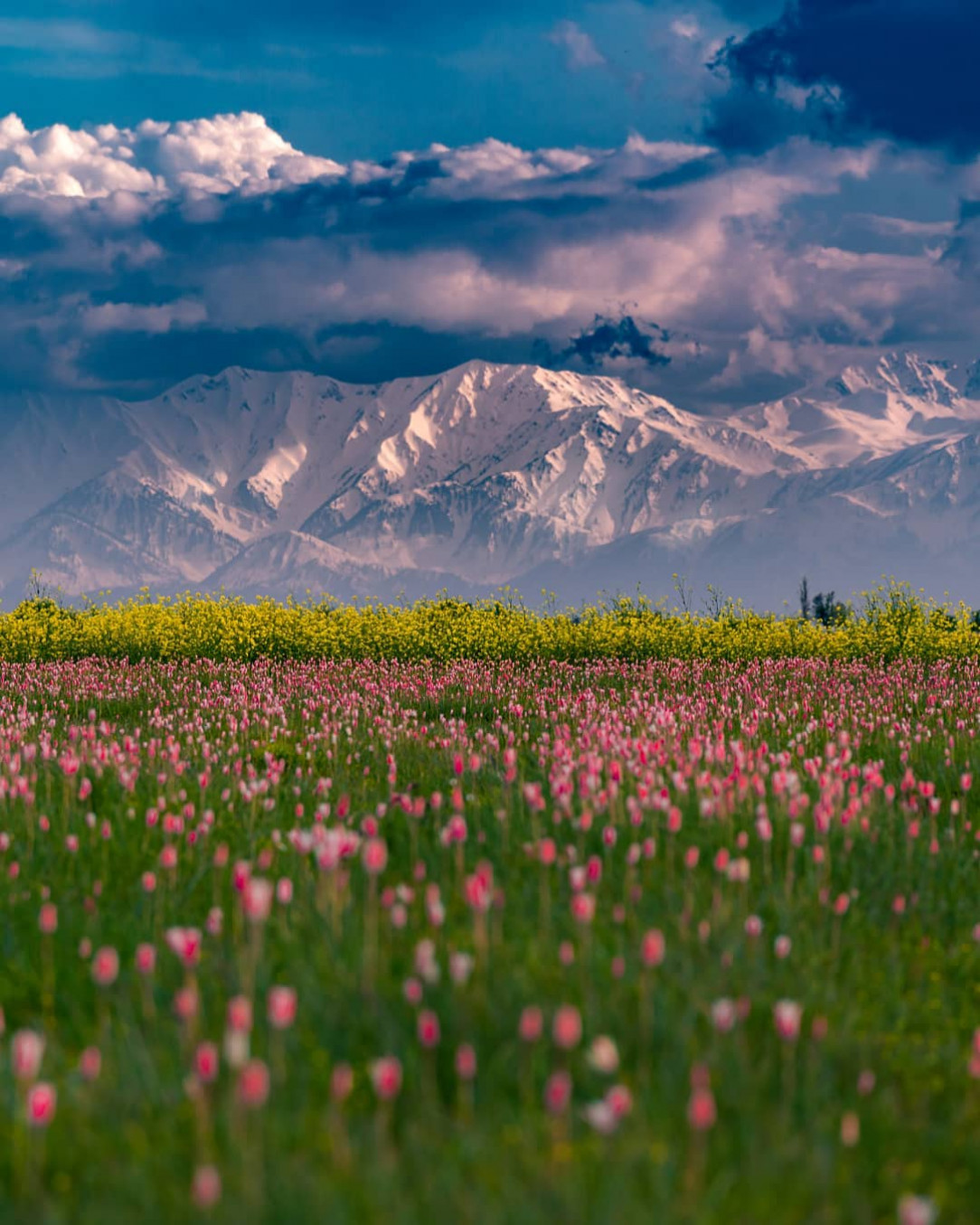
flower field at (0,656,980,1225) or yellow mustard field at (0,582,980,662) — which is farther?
yellow mustard field at (0,582,980,662)

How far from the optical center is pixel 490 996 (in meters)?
4.09

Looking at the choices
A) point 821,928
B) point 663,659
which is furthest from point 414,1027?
point 663,659

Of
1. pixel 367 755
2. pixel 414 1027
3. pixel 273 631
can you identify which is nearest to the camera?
pixel 414 1027

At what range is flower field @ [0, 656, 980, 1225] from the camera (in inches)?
121

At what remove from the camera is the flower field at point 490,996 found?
307 centimetres

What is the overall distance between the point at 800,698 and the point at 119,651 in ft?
46.4

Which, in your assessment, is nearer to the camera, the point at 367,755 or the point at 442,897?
the point at 442,897

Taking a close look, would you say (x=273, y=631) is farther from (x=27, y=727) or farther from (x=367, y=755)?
(x=367, y=755)

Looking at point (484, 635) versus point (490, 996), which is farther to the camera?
point (484, 635)

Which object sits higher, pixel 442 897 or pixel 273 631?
pixel 273 631

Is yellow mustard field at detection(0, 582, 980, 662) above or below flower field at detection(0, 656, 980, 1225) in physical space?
above

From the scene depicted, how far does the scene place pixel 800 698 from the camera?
1381cm

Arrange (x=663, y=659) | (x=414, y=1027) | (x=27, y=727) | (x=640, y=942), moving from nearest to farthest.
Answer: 1. (x=414, y=1027)
2. (x=640, y=942)
3. (x=27, y=727)
4. (x=663, y=659)

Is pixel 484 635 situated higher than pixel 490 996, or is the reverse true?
pixel 484 635
